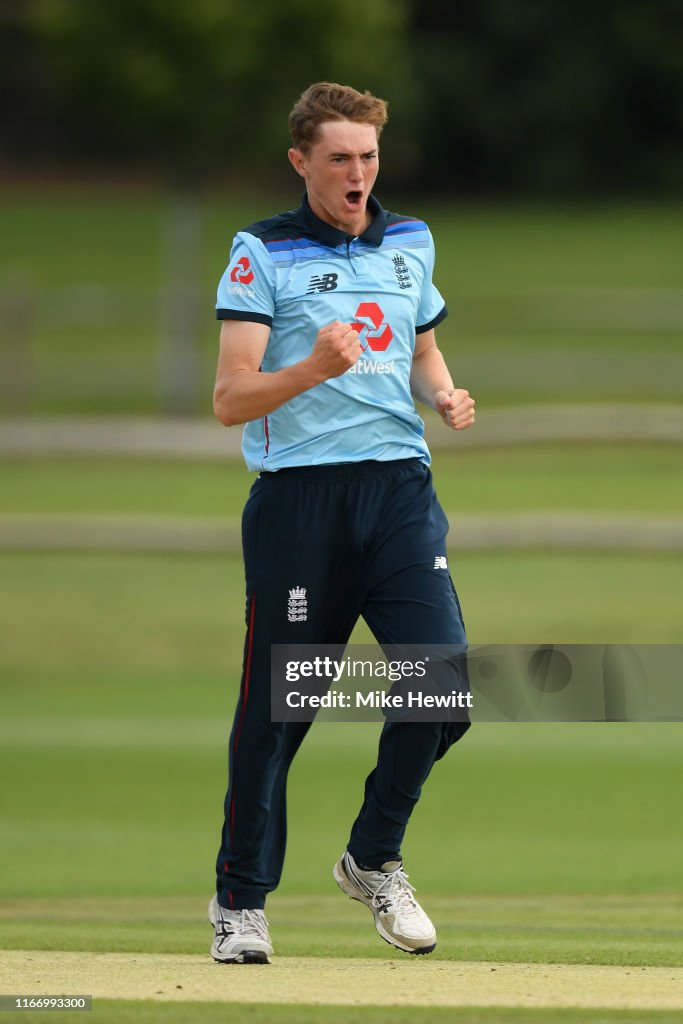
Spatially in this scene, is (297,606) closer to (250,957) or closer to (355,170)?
(250,957)

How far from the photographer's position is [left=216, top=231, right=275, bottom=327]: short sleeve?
427 centimetres

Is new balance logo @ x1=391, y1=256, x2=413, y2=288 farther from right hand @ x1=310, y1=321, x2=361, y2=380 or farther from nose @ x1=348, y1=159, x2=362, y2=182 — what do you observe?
right hand @ x1=310, y1=321, x2=361, y2=380

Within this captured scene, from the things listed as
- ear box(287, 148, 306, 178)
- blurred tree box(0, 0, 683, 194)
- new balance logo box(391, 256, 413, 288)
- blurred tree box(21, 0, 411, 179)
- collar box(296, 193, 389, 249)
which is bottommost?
new balance logo box(391, 256, 413, 288)

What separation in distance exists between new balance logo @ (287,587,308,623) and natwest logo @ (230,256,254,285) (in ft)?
2.32

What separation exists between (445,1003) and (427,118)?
37.8m

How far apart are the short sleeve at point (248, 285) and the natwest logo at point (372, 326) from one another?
7.9 inches

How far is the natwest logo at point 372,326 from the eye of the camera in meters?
4.33

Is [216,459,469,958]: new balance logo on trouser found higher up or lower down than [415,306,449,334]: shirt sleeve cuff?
lower down

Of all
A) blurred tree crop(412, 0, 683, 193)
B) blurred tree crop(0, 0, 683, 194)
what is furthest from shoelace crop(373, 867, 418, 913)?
blurred tree crop(412, 0, 683, 193)

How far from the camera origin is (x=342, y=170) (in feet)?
14.3

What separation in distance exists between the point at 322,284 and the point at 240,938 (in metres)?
1.52

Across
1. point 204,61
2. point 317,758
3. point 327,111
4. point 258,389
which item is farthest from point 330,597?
point 204,61

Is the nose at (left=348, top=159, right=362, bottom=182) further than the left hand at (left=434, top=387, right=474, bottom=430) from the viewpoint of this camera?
No

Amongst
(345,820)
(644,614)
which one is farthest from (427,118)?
(345,820)
